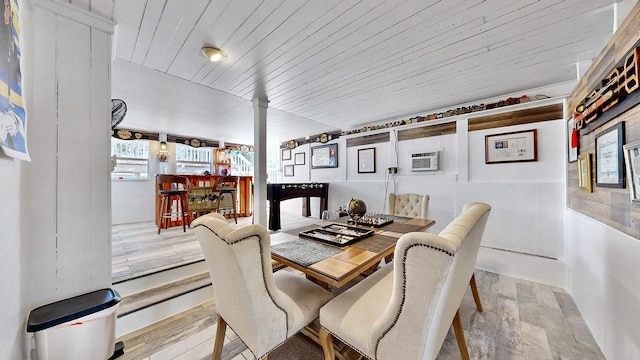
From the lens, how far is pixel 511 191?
9.60 ft

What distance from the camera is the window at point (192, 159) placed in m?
5.68

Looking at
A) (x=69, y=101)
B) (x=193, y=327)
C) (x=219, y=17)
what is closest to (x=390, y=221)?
(x=193, y=327)

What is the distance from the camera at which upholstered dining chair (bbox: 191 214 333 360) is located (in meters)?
0.89

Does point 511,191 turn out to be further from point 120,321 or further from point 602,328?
point 120,321

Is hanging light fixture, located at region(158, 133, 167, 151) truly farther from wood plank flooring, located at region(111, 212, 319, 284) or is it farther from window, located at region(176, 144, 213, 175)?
wood plank flooring, located at region(111, 212, 319, 284)

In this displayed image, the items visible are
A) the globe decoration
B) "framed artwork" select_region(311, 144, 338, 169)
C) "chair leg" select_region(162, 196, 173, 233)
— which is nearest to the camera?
the globe decoration

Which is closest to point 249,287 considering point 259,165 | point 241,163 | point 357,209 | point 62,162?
point 357,209

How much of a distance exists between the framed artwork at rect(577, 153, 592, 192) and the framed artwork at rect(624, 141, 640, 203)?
740 millimetres

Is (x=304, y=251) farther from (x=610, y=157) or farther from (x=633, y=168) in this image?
(x=610, y=157)

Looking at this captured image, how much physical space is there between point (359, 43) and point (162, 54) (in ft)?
5.99

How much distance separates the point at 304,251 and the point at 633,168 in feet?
5.77

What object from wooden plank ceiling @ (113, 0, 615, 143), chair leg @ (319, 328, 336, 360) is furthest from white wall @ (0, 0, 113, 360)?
chair leg @ (319, 328, 336, 360)

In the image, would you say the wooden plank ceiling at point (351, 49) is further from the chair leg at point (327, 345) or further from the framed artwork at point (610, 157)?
the chair leg at point (327, 345)

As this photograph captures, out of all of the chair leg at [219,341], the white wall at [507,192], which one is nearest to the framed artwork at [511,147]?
the white wall at [507,192]
